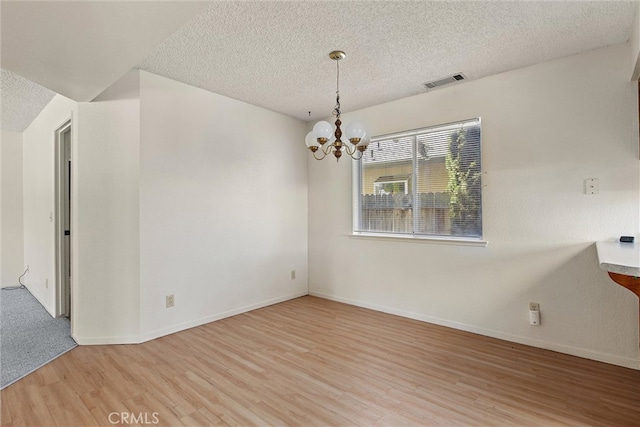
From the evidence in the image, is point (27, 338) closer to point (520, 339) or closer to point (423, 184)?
point (423, 184)

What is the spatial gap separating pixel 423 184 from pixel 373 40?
5.78 feet

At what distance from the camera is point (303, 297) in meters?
4.52

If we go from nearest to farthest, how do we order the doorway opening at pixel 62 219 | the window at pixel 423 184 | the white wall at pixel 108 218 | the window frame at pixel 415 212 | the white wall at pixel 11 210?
the white wall at pixel 108 218 → the window frame at pixel 415 212 → the window at pixel 423 184 → the doorway opening at pixel 62 219 → the white wall at pixel 11 210

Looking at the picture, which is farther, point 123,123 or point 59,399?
point 123,123

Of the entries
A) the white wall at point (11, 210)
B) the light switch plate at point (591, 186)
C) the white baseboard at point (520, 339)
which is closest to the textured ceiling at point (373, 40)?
the light switch plate at point (591, 186)

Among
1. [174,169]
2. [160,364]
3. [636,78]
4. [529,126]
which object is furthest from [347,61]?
[160,364]

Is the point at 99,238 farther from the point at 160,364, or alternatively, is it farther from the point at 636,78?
the point at 636,78

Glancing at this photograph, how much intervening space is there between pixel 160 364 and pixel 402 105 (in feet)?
11.8

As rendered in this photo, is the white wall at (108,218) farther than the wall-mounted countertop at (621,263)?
Yes

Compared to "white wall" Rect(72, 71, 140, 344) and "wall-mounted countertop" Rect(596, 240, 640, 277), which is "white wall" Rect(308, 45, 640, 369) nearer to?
"wall-mounted countertop" Rect(596, 240, 640, 277)

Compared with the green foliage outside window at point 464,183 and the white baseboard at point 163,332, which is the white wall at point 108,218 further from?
the green foliage outside window at point 464,183

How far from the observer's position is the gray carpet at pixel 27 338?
2.44 metres

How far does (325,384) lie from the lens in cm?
222

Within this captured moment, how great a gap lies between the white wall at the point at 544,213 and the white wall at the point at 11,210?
19.8ft
